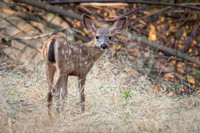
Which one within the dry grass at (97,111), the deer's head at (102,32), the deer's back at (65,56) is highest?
the deer's head at (102,32)

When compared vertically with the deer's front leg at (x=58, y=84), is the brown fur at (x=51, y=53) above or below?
above

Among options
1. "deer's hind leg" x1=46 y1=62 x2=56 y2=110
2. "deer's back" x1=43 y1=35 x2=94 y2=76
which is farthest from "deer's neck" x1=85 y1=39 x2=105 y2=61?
"deer's hind leg" x1=46 y1=62 x2=56 y2=110

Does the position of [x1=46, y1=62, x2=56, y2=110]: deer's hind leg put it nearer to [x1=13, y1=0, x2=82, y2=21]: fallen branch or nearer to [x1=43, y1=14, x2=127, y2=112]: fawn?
[x1=43, y1=14, x2=127, y2=112]: fawn

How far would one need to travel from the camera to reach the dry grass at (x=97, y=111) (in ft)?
9.12

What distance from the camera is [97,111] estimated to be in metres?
3.11

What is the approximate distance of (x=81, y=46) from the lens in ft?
12.3

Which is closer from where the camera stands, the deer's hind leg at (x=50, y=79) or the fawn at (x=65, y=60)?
the fawn at (x=65, y=60)

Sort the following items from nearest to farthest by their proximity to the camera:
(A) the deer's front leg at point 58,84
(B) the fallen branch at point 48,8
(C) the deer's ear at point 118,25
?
(A) the deer's front leg at point 58,84 → (C) the deer's ear at point 118,25 → (B) the fallen branch at point 48,8

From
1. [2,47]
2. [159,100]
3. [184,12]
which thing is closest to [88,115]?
[159,100]

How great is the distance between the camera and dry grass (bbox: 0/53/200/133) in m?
2.78

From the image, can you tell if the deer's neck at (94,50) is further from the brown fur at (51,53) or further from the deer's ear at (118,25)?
the brown fur at (51,53)

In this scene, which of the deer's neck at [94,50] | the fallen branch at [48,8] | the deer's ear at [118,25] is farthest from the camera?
the fallen branch at [48,8]

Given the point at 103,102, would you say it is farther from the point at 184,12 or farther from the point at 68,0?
the point at 184,12

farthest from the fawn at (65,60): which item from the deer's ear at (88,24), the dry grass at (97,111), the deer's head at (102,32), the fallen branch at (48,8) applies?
the fallen branch at (48,8)
